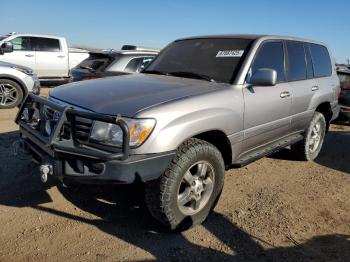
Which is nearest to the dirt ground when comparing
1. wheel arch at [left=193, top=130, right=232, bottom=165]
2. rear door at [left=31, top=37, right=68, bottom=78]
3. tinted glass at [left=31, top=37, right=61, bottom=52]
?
wheel arch at [left=193, top=130, right=232, bottom=165]

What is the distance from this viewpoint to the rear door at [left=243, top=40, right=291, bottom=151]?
170 inches

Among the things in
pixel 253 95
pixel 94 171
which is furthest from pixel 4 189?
pixel 253 95

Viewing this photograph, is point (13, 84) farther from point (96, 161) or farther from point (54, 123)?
point (96, 161)

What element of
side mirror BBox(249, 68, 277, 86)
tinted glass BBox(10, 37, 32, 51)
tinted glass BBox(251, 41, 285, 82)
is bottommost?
tinted glass BBox(10, 37, 32, 51)

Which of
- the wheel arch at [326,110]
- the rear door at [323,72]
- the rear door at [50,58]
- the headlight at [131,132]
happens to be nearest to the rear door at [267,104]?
the rear door at [323,72]

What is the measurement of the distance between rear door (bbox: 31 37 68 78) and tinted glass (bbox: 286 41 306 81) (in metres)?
10.8

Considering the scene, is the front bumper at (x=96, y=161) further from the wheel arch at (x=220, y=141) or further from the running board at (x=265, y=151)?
the running board at (x=265, y=151)

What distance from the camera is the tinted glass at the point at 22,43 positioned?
1388cm

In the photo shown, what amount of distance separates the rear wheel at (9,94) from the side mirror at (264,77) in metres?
7.09

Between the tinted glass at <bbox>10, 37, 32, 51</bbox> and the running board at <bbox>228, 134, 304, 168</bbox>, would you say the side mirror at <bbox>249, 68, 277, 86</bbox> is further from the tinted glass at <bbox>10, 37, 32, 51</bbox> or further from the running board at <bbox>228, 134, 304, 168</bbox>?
the tinted glass at <bbox>10, 37, 32, 51</bbox>

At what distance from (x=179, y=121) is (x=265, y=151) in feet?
5.84

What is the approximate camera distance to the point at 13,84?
9500 mm

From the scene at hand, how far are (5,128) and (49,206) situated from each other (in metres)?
3.65

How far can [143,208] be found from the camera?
13.9 ft
